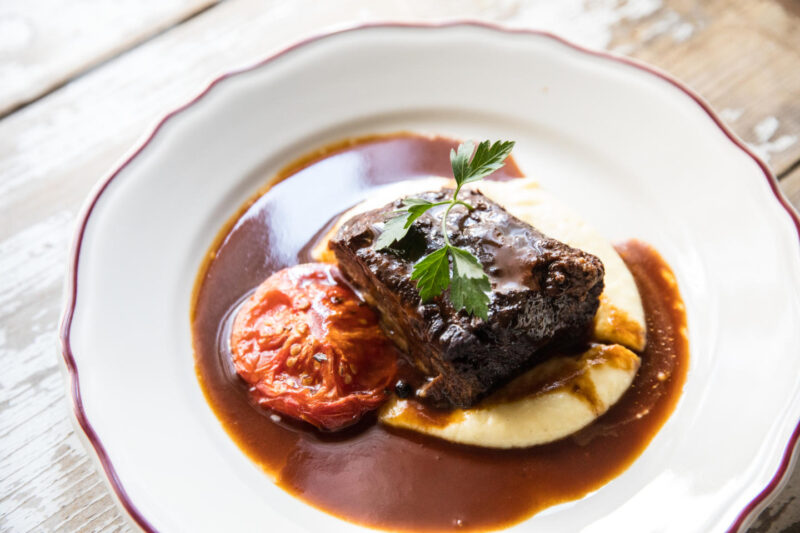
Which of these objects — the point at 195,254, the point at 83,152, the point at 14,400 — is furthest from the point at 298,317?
the point at 83,152

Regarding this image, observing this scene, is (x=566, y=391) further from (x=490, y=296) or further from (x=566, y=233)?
(x=566, y=233)

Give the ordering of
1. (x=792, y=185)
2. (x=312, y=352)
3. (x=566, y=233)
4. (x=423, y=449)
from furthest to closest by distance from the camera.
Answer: (x=792, y=185) → (x=566, y=233) → (x=312, y=352) → (x=423, y=449)

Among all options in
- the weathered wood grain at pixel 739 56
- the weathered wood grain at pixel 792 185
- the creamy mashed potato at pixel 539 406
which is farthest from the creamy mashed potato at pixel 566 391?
the weathered wood grain at pixel 739 56

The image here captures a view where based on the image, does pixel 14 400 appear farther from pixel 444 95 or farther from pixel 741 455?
pixel 741 455

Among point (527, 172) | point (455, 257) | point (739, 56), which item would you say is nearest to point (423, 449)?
point (455, 257)

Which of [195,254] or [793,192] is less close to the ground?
[793,192]

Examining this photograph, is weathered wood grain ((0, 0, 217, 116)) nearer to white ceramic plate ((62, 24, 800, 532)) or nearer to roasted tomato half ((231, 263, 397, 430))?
white ceramic plate ((62, 24, 800, 532))

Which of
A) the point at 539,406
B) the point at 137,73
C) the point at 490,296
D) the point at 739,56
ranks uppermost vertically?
the point at 739,56
